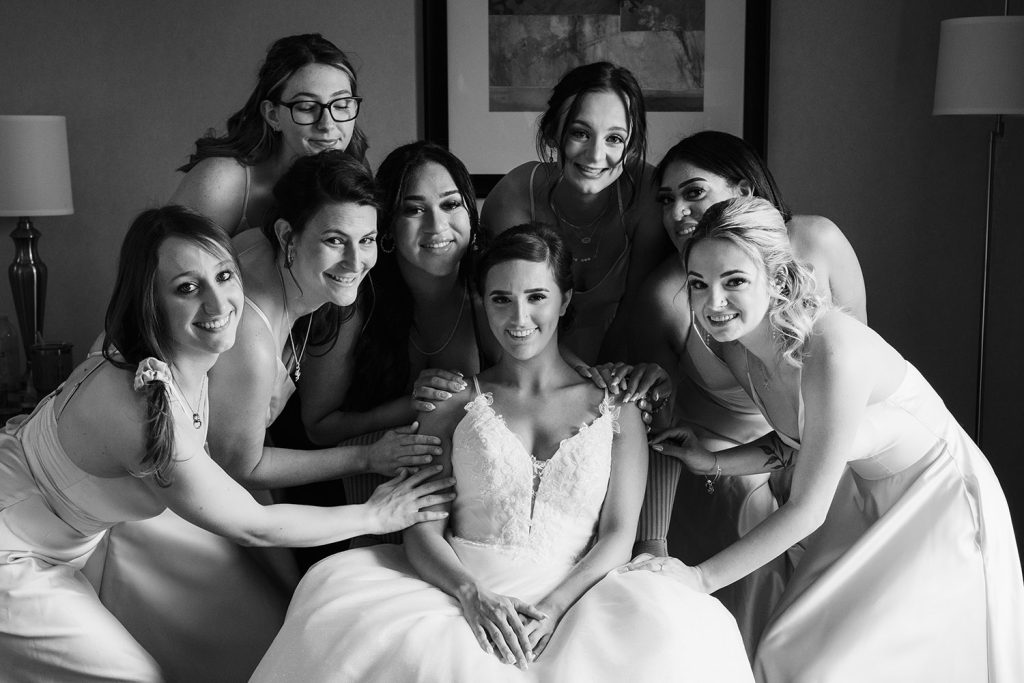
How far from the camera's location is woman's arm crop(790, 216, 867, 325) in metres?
2.67

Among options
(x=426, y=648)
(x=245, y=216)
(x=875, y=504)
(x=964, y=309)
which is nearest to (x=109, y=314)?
(x=245, y=216)

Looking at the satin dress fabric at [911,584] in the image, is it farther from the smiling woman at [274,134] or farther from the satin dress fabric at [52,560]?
the smiling woman at [274,134]

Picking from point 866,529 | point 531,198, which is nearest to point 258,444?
point 531,198

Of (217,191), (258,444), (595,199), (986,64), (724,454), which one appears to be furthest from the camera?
(986,64)

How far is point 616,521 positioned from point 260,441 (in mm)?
844

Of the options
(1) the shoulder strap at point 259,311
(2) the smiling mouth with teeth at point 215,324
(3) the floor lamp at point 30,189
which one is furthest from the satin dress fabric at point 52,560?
(3) the floor lamp at point 30,189

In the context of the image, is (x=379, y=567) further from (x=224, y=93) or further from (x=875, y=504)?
(x=224, y=93)

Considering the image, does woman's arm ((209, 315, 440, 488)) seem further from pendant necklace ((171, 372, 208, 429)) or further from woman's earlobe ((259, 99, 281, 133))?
woman's earlobe ((259, 99, 281, 133))

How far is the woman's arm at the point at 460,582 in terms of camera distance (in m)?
2.00

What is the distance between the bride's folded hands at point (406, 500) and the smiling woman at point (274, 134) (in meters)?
0.77

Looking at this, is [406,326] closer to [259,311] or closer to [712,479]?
[259,311]

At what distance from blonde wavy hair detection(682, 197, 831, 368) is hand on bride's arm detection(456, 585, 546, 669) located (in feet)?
2.53

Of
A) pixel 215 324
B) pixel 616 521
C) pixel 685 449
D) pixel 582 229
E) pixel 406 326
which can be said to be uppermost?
pixel 582 229

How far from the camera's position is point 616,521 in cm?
231
